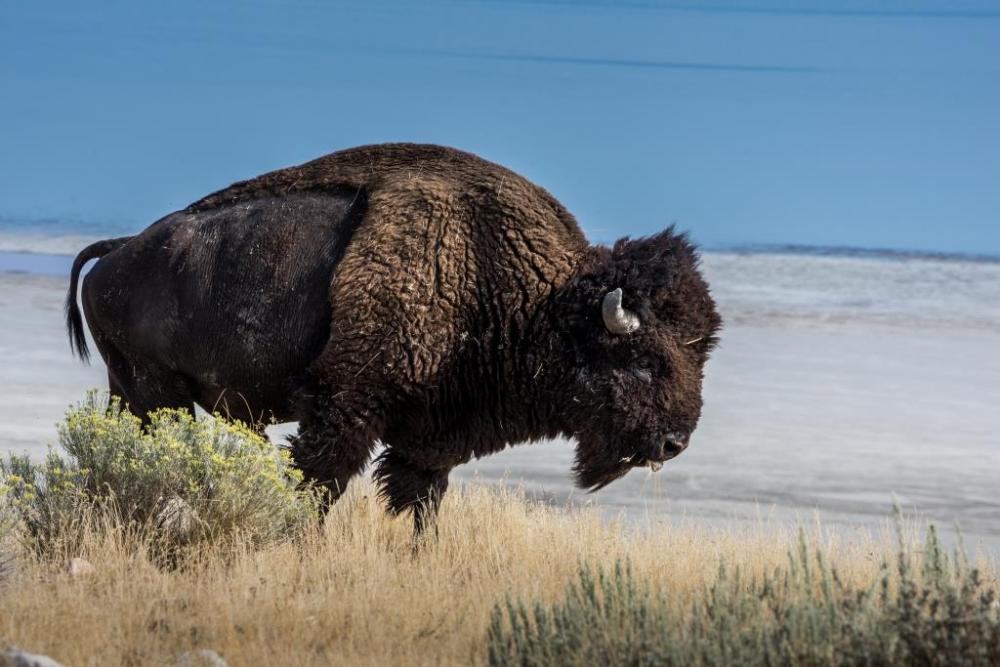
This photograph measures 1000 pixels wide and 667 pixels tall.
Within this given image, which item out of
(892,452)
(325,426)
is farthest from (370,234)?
(892,452)

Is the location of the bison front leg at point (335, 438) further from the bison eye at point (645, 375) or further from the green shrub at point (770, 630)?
the green shrub at point (770, 630)

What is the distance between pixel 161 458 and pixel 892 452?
1098 cm

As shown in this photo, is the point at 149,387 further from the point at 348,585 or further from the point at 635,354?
the point at 635,354

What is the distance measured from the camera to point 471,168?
830 centimetres

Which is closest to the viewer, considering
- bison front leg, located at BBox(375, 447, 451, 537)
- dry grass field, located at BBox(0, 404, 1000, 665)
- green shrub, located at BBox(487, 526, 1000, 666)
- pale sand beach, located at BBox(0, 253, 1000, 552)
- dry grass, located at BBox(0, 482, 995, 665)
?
green shrub, located at BBox(487, 526, 1000, 666)

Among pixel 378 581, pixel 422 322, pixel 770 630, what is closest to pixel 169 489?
pixel 378 581

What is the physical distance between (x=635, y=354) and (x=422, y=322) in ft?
3.68

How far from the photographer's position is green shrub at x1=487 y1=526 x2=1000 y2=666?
214 inches

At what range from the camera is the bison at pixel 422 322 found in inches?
306

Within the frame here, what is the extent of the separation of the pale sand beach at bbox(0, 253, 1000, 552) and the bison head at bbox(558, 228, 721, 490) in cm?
125

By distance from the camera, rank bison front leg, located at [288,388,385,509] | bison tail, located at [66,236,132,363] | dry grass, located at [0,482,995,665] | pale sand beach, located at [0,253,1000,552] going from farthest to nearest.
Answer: pale sand beach, located at [0,253,1000,552]
bison tail, located at [66,236,132,363]
bison front leg, located at [288,388,385,509]
dry grass, located at [0,482,995,665]

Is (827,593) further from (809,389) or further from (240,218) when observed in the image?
(809,389)

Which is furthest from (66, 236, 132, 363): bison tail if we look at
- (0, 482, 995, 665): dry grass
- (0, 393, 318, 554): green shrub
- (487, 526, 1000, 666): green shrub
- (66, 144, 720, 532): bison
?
(487, 526, 1000, 666): green shrub

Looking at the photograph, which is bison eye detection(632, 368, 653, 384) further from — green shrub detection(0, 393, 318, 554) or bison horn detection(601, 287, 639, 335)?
green shrub detection(0, 393, 318, 554)
